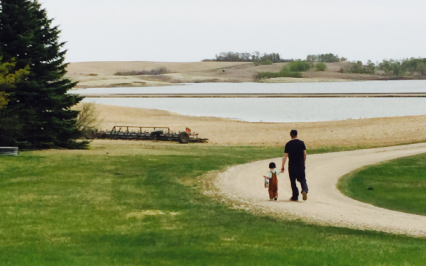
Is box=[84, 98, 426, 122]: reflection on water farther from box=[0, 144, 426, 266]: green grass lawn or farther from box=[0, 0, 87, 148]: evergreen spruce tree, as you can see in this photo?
box=[0, 144, 426, 266]: green grass lawn

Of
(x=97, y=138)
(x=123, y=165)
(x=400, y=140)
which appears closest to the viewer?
(x=123, y=165)

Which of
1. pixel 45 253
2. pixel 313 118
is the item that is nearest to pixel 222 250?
pixel 45 253

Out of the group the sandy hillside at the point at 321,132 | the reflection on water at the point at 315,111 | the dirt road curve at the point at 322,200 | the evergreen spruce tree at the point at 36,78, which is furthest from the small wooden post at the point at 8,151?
the reflection on water at the point at 315,111

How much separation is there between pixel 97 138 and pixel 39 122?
13.2m

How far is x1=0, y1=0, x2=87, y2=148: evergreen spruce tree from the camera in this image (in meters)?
29.1

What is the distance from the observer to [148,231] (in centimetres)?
1239

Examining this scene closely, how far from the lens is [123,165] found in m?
24.0

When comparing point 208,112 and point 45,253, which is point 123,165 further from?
point 208,112

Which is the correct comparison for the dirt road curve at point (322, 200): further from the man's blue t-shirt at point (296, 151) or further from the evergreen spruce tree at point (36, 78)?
the evergreen spruce tree at point (36, 78)

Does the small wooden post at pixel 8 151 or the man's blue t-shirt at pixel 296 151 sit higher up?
the man's blue t-shirt at pixel 296 151

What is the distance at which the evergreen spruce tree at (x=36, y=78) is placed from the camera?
2911 cm

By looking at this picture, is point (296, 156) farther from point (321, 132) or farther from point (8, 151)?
point (321, 132)

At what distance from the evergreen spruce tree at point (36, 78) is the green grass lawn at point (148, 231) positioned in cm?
835

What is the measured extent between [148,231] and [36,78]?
2009cm
